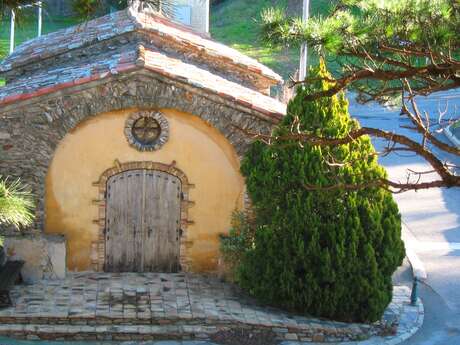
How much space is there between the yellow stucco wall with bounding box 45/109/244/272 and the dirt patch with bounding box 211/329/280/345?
2.31m

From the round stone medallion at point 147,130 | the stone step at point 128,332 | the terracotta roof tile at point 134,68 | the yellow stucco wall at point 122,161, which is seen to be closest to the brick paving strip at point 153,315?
the stone step at point 128,332

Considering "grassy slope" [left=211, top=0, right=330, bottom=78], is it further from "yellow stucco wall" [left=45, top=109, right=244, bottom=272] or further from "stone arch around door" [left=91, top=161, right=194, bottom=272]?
"stone arch around door" [left=91, top=161, right=194, bottom=272]

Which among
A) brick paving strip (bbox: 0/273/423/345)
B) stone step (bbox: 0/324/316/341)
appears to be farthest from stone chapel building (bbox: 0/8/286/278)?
stone step (bbox: 0/324/316/341)

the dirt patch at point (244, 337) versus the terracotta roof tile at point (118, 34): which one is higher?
the terracotta roof tile at point (118, 34)

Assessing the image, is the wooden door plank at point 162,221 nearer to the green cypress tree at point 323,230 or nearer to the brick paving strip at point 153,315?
the brick paving strip at point 153,315

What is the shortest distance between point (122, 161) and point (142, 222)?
1.18 meters

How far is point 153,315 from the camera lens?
1419 centimetres

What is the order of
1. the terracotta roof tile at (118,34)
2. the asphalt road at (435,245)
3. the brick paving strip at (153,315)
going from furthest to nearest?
the terracotta roof tile at (118,34) < the asphalt road at (435,245) < the brick paving strip at (153,315)

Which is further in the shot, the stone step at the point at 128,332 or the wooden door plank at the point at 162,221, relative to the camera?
the wooden door plank at the point at 162,221

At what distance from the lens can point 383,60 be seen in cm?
954

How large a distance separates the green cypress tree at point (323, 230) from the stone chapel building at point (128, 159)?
0.97m

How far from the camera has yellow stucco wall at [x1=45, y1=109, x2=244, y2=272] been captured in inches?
605

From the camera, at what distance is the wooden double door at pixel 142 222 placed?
15656 mm

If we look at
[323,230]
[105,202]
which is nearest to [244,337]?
[323,230]
